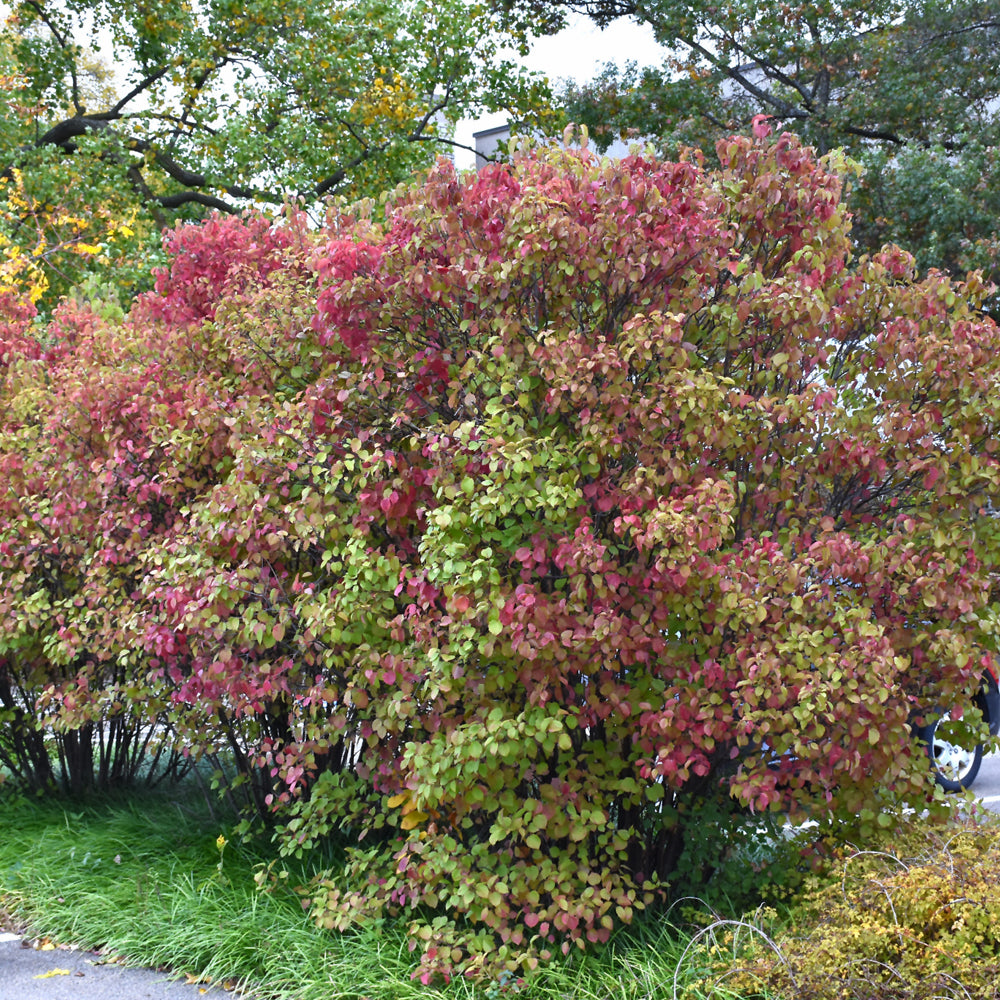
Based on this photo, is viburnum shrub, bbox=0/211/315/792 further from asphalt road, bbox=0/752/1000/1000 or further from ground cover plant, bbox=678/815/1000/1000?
ground cover plant, bbox=678/815/1000/1000

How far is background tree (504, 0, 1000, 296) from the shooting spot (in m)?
15.0

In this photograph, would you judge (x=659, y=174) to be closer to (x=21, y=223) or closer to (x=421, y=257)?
(x=421, y=257)

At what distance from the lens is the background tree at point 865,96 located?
1503 centimetres

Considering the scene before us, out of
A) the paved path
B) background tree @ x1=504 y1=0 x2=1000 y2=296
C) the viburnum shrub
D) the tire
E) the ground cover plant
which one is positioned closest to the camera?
the ground cover plant

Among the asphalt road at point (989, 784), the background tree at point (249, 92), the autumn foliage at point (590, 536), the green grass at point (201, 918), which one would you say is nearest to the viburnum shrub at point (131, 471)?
the autumn foliage at point (590, 536)

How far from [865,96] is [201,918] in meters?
15.1

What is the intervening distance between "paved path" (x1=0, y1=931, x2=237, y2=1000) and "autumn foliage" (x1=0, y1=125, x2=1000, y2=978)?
720mm

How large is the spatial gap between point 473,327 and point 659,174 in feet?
3.07

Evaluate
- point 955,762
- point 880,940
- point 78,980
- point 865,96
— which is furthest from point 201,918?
point 865,96

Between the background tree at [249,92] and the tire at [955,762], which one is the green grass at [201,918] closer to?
the tire at [955,762]

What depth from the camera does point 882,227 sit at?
15906mm

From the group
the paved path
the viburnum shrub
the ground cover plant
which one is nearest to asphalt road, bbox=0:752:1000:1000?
the paved path

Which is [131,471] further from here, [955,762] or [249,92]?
[249,92]

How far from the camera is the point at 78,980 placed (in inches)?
193
